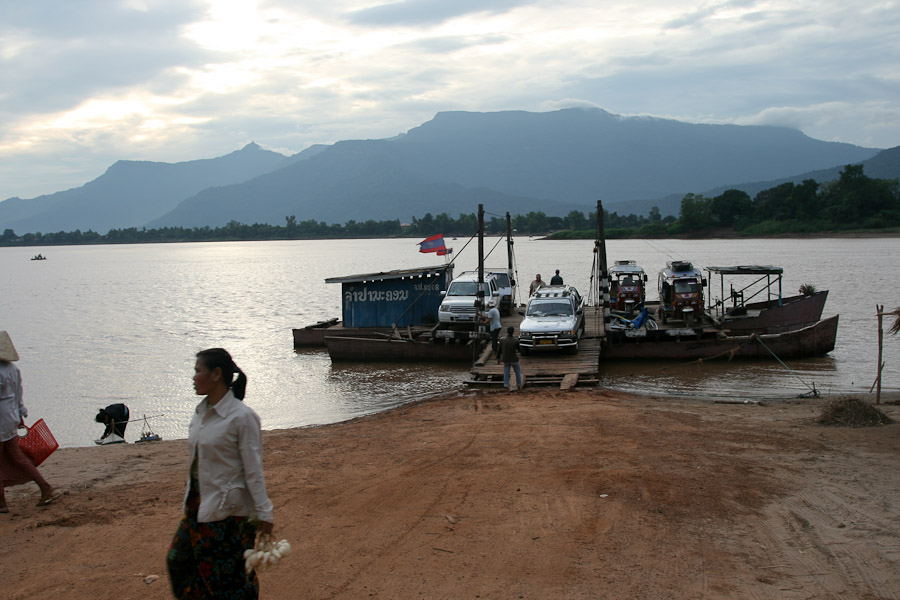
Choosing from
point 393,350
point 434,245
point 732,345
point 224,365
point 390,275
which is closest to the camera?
point 224,365

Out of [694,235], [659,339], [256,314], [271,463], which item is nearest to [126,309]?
[256,314]

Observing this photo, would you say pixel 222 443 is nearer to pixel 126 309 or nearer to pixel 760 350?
pixel 760 350

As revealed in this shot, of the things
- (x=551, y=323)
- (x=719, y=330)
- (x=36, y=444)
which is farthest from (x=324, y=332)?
(x=36, y=444)

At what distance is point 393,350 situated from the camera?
2512 cm

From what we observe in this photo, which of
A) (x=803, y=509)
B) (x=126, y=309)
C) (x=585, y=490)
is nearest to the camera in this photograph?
(x=803, y=509)

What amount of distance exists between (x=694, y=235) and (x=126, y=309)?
306 ft

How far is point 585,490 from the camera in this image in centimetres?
810

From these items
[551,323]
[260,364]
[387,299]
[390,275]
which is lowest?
[260,364]

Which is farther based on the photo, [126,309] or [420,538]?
[126,309]

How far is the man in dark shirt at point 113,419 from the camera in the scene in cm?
1403

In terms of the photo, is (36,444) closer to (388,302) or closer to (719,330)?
(388,302)

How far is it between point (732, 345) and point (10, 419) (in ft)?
65.7

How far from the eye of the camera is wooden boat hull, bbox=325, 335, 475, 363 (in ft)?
80.1

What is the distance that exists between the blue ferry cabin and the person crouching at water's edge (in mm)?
22567
